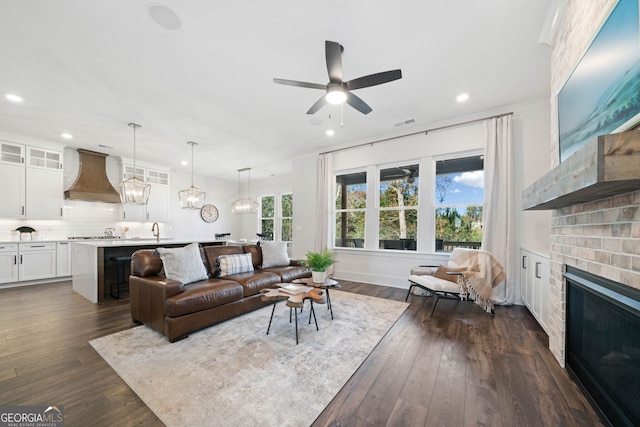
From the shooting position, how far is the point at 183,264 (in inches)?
118

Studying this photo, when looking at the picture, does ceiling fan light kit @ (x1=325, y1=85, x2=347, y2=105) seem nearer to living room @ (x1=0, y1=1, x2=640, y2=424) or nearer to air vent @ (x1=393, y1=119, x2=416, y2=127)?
living room @ (x1=0, y1=1, x2=640, y2=424)

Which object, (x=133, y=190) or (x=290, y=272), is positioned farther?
(x=133, y=190)

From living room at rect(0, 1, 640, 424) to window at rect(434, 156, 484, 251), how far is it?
0.20m

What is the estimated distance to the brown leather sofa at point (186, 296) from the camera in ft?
8.27

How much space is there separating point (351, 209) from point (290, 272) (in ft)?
7.50

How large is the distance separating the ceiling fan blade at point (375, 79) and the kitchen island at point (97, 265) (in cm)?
453

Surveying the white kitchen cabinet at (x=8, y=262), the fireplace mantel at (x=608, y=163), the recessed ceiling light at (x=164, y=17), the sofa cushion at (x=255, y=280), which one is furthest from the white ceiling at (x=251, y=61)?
the sofa cushion at (x=255, y=280)

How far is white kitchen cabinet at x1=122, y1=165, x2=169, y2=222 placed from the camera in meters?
6.42

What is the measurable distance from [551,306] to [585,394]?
0.84m

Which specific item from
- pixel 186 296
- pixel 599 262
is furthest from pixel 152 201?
pixel 599 262

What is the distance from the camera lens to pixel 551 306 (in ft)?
7.71

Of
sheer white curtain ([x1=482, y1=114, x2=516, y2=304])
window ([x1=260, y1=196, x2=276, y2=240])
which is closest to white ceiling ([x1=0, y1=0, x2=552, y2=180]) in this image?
sheer white curtain ([x1=482, y1=114, x2=516, y2=304])

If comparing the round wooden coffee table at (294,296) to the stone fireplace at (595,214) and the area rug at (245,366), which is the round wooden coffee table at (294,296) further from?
the stone fireplace at (595,214)

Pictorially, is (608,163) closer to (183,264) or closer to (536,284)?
(536,284)
